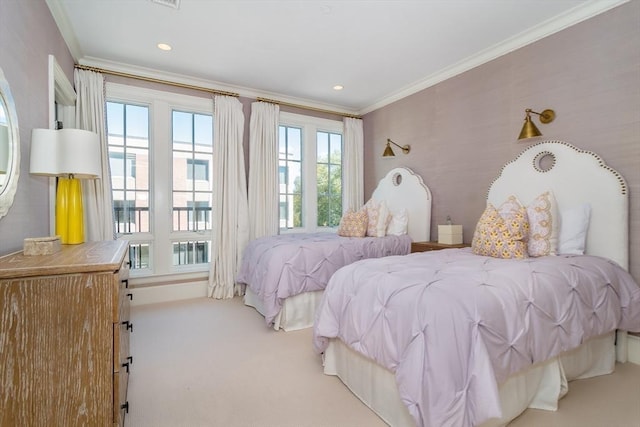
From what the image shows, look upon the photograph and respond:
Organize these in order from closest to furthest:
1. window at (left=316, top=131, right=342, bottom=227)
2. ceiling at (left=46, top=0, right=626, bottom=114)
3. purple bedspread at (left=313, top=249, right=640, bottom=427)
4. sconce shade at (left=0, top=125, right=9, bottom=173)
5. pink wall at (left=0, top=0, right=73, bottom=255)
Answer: purple bedspread at (left=313, top=249, right=640, bottom=427), sconce shade at (left=0, top=125, right=9, bottom=173), pink wall at (left=0, top=0, right=73, bottom=255), ceiling at (left=46, top=0, right=626, bottom=114), window at (left=316, top=131, right=342, bottom=227)

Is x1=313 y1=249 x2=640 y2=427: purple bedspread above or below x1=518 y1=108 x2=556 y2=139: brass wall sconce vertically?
below

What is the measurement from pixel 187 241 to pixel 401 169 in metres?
2.97

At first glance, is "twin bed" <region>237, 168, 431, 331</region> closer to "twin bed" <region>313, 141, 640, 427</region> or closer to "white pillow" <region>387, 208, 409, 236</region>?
"white pillow" <region>387, 208, 409, 236</region>

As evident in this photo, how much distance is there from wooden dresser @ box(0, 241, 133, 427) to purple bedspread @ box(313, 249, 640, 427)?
46.6 inches

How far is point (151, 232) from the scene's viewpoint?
375cm

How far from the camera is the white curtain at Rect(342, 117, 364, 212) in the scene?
16.2 ft

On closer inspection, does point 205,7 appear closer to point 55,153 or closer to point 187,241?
point 55,153

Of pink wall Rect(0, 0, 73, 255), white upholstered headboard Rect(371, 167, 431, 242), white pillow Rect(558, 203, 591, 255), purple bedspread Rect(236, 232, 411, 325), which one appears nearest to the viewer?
pink wall Rect(0, 0, 73, 255)

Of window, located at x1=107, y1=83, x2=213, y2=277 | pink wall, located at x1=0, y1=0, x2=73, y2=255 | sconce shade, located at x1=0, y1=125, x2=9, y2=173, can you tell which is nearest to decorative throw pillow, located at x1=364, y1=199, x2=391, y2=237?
window, located at x1=107, y1=83, x2=213, y2=277

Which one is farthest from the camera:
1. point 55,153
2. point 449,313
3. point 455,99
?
point 455,99

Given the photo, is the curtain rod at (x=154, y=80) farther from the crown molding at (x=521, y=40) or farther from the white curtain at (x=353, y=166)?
the crown molding at (x=521, y=40)

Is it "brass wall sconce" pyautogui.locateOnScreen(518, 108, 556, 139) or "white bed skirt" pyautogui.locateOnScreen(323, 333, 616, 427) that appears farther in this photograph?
"brass wall sconce" pyautogui.locateOnScreen(518, 108, 556, 139)

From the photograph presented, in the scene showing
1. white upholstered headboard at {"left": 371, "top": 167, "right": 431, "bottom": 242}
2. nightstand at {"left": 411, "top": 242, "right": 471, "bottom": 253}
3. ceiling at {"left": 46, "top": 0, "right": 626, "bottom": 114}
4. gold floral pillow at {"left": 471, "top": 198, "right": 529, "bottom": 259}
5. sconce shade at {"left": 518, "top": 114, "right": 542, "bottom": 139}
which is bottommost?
nightstand at {"left": 411, "top": 242, "right": 471, "bottom": 253}

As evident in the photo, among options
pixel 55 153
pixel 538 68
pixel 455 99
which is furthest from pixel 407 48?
pixel 55 153
